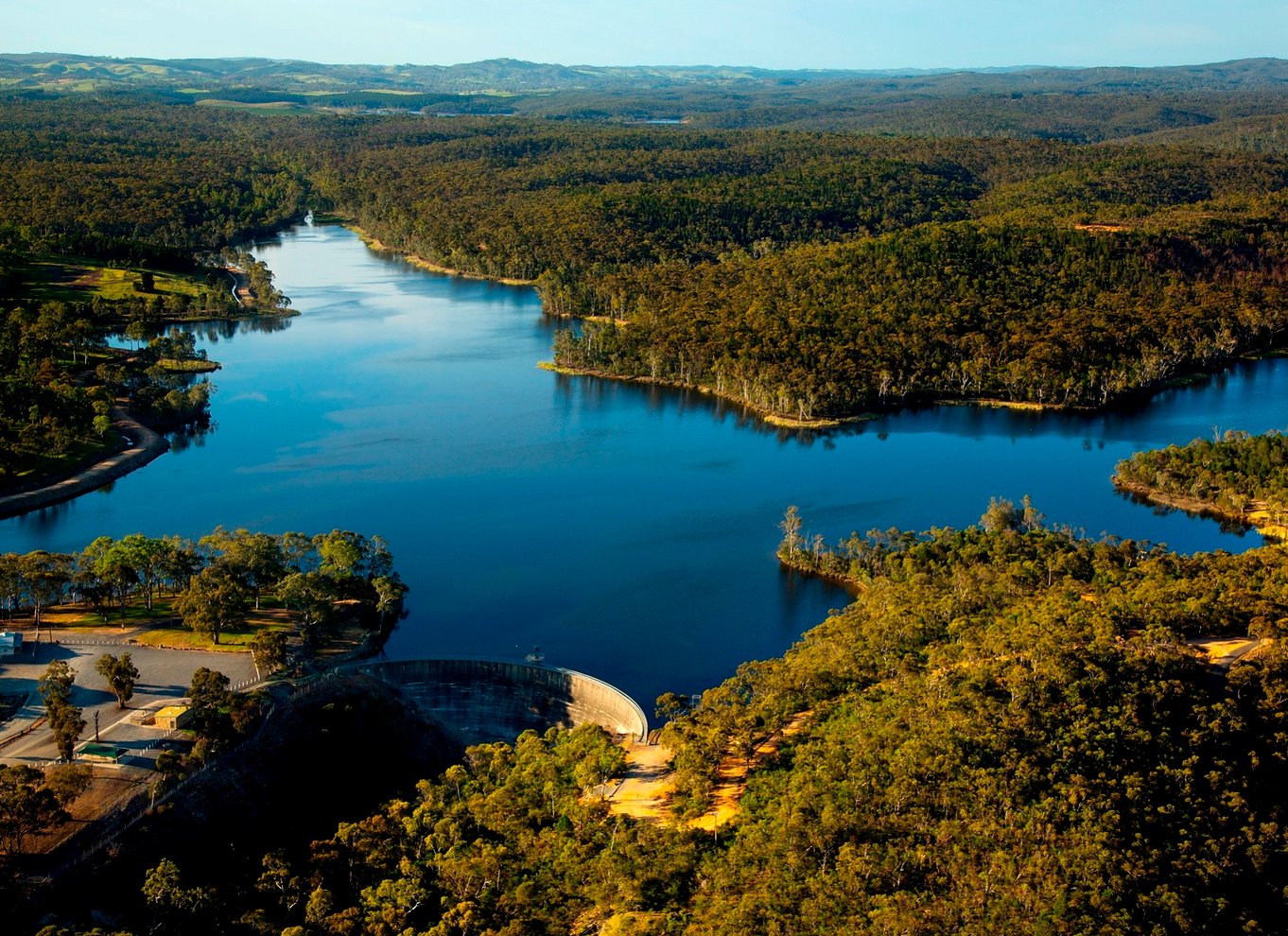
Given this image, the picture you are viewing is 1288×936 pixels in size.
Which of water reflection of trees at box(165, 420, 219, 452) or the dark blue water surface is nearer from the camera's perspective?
the dark blue water surface

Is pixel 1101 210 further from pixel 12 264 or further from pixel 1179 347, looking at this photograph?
pixel 12 264

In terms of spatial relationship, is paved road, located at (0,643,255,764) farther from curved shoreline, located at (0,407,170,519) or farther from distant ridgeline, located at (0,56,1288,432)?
distant ridgeline, located at (0,56,1288,432)

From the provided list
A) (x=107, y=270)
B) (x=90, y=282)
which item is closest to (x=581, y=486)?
(x=90, y=282)

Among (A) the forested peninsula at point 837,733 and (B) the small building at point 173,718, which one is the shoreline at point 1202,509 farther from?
(B) the small building at point 173,718

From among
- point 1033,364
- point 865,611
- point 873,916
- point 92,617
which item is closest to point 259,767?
point 92,617

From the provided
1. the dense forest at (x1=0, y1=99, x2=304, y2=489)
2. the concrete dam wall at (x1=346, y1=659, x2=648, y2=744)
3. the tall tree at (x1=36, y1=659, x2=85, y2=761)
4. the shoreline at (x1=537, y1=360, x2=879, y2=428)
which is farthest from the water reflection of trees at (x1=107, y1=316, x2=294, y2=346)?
the tall tree at (x1=36, y1=659, x2=85, y2=761)
